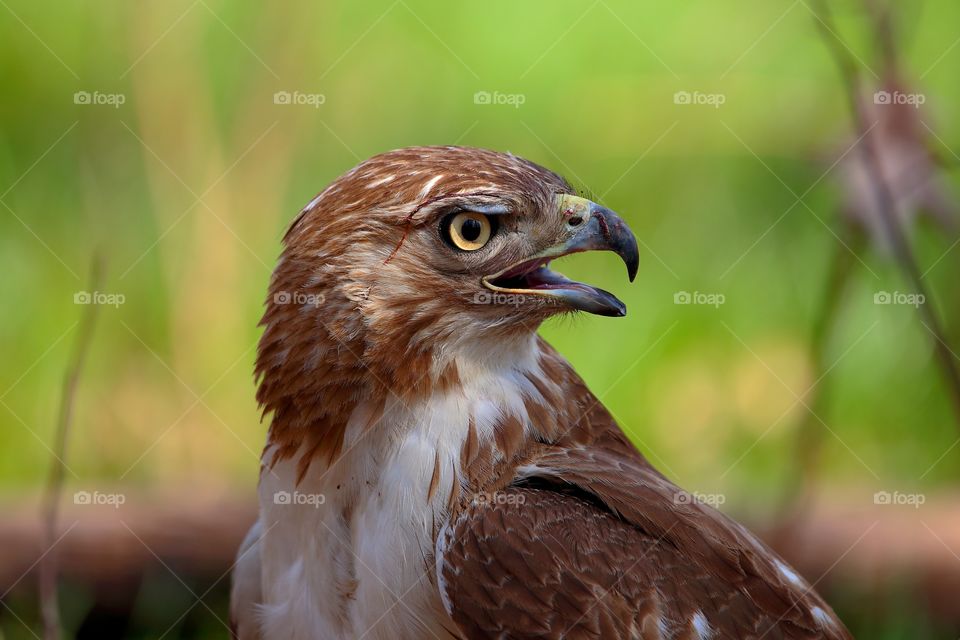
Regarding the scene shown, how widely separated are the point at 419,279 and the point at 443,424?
0.40m

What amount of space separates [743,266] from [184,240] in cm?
→ 287

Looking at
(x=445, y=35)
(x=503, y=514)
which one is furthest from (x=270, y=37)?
(x=503, y=514)

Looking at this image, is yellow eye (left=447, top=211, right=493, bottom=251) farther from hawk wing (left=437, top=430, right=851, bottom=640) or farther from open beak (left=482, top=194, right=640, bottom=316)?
hawk wing (left=437, top=430, right=851, bottom=640)

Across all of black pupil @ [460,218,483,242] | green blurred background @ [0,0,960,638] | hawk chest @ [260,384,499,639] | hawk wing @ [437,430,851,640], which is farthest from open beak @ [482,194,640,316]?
green blurred background @ [0,0,960,638]

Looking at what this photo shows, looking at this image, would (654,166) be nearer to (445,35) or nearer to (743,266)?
(743,266)

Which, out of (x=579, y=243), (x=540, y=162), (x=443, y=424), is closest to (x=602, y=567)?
(x=443, y=424)

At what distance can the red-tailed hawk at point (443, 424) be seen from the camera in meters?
3.24

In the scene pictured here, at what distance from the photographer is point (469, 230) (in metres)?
3.38

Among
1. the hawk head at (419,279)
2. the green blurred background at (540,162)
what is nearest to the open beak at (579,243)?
the hawk head at (419,279)

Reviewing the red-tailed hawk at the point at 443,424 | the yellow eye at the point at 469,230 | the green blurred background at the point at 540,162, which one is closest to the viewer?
the red-tailed hawk at the point at 443,424

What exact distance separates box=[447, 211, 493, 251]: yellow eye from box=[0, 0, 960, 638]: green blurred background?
88.6 inches

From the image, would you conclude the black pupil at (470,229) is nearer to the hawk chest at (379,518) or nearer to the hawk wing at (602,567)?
the hawk chest at (379,518)

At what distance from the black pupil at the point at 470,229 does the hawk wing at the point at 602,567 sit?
643mm

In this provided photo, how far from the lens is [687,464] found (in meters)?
5.91
